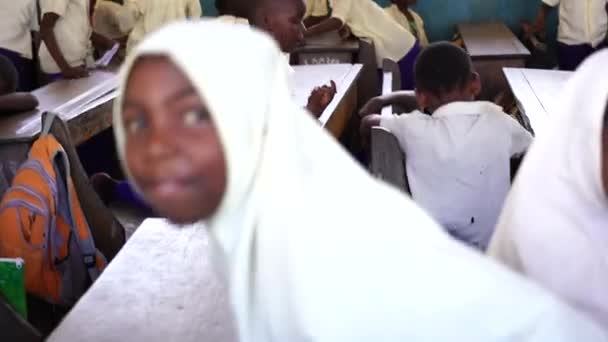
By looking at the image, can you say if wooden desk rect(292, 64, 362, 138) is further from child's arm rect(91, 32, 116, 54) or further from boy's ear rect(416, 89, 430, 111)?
child's arm rect(91, 32, 116, 54)

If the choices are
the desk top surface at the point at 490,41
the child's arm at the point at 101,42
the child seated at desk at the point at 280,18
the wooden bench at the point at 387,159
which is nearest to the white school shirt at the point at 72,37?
the child's arm at the point at 101,42

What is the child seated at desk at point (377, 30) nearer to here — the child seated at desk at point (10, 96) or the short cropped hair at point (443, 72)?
the child seated at desk at point (10, 96)

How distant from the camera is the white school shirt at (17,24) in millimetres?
4246

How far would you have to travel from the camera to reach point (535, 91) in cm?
315

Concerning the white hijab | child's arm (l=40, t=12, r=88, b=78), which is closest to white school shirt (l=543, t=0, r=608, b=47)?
child's arm (l=40, t=12, r=88, b=78)

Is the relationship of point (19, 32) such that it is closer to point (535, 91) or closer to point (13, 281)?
point (535, 91)

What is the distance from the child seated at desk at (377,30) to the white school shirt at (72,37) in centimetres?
140

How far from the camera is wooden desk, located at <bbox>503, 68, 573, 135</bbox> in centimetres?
263

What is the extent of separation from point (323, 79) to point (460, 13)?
3.41m

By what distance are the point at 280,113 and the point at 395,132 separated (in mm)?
1506

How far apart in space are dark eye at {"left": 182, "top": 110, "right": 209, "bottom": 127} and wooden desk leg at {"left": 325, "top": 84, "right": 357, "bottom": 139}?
1684mm

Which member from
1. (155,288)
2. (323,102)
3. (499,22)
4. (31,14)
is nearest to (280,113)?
(155,288)

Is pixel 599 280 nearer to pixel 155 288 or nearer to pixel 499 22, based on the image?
pixel 155 288

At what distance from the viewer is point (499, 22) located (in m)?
6.29
